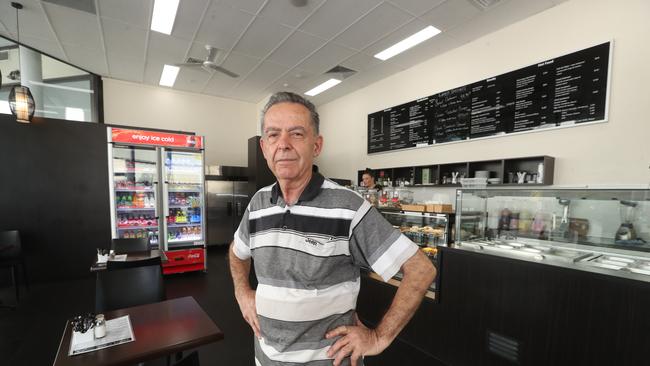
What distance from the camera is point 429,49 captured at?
4137 millimetres

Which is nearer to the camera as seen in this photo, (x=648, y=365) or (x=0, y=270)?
(x=648, y=365)

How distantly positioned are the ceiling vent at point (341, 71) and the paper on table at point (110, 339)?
4615 mm

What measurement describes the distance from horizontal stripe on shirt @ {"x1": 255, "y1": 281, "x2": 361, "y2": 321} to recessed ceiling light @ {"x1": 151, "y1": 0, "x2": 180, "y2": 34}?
3.84 m

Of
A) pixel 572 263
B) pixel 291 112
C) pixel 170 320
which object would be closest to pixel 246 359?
pixel 170 320

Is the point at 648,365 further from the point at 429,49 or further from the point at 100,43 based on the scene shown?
the point at 100,43

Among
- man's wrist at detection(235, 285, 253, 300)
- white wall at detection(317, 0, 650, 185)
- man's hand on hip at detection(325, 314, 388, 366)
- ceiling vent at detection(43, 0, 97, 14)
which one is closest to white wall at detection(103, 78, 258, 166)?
ceiling vent at detection(43, 0, 97, 14)

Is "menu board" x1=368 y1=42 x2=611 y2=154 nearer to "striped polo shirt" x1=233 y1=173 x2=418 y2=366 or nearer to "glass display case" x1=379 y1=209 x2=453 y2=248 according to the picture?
"glass display case" x1=379 y1=209 x2=453 y2=248

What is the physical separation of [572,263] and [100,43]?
251 inches

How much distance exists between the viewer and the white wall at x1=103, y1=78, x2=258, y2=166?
5.93 meters

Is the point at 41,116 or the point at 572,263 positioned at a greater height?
the point at 41,116

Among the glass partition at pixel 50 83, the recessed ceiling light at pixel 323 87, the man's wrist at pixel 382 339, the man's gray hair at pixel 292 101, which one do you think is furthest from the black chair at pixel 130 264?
the recessed ceiling light at pixel 323 87

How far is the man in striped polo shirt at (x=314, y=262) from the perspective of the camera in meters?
0.91

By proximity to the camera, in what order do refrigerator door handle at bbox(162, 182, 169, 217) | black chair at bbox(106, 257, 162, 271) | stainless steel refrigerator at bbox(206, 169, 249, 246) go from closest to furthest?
black chair at bbox(106, 257, 162, 271)
refrigerator door handle at bbox(162, 182, 169, 217)
stainless steel refrigerator at bbox(206, 169, 249, 246)

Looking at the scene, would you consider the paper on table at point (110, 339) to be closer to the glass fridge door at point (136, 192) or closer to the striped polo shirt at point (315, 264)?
the striped polo shirt at point (315, 264)
